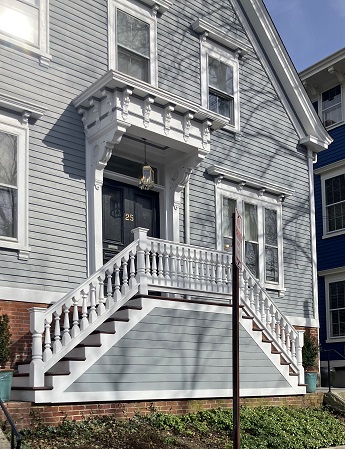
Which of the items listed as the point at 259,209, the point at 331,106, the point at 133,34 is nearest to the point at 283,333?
the point at 259,209

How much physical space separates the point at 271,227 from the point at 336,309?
654cm

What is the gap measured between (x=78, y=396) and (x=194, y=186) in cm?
618

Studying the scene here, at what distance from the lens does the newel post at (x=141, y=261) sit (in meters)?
11.5

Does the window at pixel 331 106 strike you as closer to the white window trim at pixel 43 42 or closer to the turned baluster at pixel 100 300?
the white window trim at pixel 43 42

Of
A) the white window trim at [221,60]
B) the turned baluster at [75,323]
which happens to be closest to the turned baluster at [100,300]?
the turned baluster at [75,323]

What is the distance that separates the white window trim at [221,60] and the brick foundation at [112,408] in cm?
629

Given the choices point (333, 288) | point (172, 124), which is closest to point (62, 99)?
point (172, 124)

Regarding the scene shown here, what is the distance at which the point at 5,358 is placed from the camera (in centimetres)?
1041

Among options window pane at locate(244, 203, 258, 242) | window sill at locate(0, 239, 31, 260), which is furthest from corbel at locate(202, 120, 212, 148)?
window sill at locate(0, 239, 31, 260)

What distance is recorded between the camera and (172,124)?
42.9 feet

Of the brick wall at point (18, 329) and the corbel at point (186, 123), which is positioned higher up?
the corbel at point (186, 123)

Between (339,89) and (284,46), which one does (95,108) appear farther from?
(339,89)

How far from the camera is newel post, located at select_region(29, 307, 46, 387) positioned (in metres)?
9.61

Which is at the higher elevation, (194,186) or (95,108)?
(95,108)
